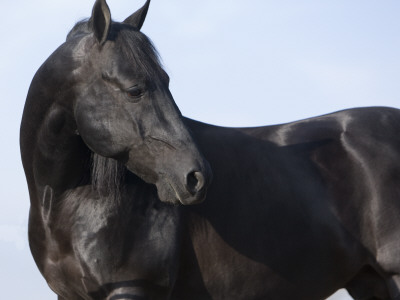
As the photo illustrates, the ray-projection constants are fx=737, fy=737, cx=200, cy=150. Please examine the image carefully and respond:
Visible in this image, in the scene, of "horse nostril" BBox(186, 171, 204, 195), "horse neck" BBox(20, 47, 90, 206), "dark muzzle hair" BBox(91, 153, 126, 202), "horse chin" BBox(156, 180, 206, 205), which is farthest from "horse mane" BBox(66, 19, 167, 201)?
"horse nostril" BBox(186, 171, 204, 195)

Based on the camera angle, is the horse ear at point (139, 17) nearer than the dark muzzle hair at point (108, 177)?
No

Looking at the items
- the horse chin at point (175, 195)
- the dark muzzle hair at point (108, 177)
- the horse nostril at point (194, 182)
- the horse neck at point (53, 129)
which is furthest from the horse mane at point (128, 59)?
the horse nostril at point (194, 182)

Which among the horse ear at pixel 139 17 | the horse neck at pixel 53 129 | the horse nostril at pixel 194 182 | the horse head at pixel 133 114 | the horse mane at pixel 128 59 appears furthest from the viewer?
the horse ear at pixel 139 17

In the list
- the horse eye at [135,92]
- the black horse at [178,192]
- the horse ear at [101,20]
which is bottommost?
the black horse at [178,192]

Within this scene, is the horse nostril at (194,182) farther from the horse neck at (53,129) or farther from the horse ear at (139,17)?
the horse ear at (139,17)

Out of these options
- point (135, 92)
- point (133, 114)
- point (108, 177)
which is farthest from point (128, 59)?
point (108, 177)

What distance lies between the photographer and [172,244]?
14.4 feet

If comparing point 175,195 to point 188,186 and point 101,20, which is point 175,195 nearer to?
point 188,186

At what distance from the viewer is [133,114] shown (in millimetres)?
4059

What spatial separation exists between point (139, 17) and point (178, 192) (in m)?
1.22

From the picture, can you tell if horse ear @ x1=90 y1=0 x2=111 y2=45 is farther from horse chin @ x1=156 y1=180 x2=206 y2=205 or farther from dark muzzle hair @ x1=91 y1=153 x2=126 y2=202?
horse chin @ x1=156 y1=180 x2=206 y2=205

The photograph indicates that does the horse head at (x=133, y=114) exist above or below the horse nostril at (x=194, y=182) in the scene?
above

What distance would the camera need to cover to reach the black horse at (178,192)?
13.4 ft

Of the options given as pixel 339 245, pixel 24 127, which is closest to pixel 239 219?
pixel 339 245
